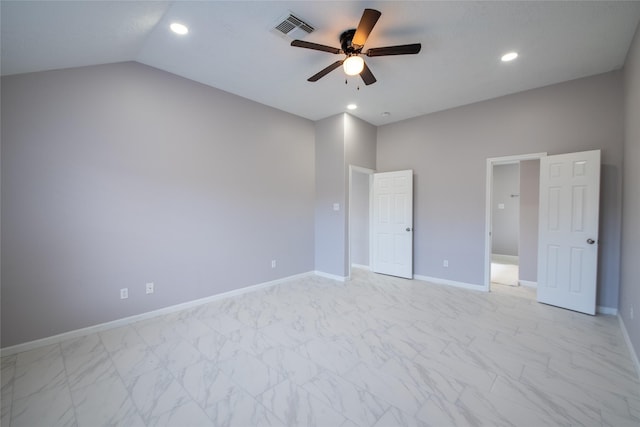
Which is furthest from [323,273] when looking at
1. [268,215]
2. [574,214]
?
[574,214]

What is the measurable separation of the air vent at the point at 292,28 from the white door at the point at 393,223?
10.2 feet

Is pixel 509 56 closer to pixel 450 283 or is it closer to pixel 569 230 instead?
pixel 569 230

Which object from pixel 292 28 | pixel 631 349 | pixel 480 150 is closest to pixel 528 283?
pixel 631 349

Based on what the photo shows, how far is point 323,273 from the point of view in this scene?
4.86 meters

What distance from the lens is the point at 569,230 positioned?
10.8 ft

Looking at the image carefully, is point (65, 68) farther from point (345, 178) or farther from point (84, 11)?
point (345, 178)

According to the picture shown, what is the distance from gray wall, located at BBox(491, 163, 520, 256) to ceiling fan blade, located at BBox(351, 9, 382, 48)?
6.38 m

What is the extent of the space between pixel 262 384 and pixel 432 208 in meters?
3.92

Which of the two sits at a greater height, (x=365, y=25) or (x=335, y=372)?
(x=365, y=25)

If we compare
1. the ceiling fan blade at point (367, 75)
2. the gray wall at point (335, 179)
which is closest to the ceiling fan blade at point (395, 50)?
the ceiling fan blade at point (367, 75)

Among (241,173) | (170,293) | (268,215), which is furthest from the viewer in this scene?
(268,215)

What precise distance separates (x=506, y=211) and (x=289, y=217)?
609 centimetres

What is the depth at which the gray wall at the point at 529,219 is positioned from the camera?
4293 mm

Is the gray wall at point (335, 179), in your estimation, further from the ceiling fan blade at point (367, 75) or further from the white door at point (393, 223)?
the ceiling fan blade at point (367, 75)
